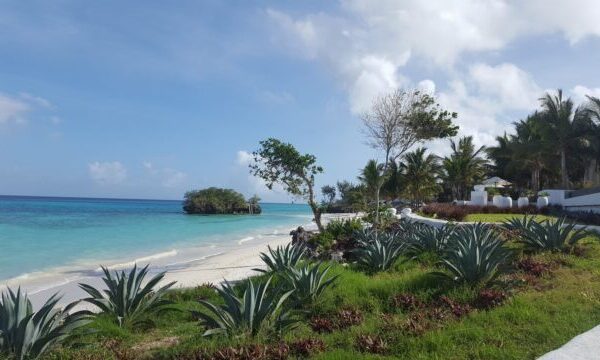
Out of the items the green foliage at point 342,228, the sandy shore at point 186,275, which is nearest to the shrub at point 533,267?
the sandy shore at point 186,275

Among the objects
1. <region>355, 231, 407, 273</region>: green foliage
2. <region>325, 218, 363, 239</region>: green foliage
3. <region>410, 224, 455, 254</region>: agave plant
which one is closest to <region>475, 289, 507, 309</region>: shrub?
<region>355, 231, 407, 273</region>: green foliage

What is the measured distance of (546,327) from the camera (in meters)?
5.02

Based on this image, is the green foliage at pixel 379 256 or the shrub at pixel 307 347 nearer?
the shrub at pixel 307 347

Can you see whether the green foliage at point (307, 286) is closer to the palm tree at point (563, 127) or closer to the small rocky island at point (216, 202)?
the palm tree at point (563, 127)

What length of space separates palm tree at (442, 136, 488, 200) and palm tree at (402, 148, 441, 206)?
1365 millimetres

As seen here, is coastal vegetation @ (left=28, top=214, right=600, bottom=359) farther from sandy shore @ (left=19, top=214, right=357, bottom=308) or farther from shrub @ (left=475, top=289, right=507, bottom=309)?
sandy shore @ (left=19, top=214, right=357, bottom=308)

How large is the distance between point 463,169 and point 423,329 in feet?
124

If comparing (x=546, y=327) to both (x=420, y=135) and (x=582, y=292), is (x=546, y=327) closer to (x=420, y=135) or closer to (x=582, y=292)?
(x=582, y=292)

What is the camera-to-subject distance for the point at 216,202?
82.1 m

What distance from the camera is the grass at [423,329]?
462 centimetres

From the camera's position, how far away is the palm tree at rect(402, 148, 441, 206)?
41562mm

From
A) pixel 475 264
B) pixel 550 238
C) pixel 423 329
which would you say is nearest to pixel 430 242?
pixel 550 238

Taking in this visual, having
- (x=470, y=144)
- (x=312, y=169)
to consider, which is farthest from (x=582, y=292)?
(x=470, y=144)

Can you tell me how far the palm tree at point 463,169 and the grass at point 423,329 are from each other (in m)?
34.0
